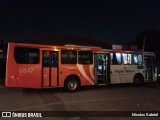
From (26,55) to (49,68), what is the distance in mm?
1485

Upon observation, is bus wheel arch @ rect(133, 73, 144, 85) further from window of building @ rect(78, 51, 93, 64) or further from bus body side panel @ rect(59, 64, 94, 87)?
window of building @ rect(78, 51, 93, 64)

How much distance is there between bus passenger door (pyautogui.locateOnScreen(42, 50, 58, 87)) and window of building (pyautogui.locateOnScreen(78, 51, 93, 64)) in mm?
1661

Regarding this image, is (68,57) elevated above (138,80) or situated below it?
above

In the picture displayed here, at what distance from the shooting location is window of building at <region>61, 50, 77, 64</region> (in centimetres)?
1488

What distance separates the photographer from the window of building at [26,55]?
13.5 meters

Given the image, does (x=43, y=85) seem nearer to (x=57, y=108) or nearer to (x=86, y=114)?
(x=57, y=108)

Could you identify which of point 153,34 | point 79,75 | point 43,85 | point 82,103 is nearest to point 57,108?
point 82,103

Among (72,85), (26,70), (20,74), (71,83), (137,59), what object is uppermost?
(137,59)

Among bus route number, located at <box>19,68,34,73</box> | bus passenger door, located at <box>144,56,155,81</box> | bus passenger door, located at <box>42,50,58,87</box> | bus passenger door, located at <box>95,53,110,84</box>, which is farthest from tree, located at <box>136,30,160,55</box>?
bus route number, located at <box>19,68,34,73</box>

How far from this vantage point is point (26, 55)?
45.1 ft

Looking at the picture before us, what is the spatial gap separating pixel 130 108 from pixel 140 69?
28.6ft

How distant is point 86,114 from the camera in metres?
9.13

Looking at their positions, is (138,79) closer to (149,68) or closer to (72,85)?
(149,68)

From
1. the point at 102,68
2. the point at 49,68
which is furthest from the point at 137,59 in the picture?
the point at 49,68
